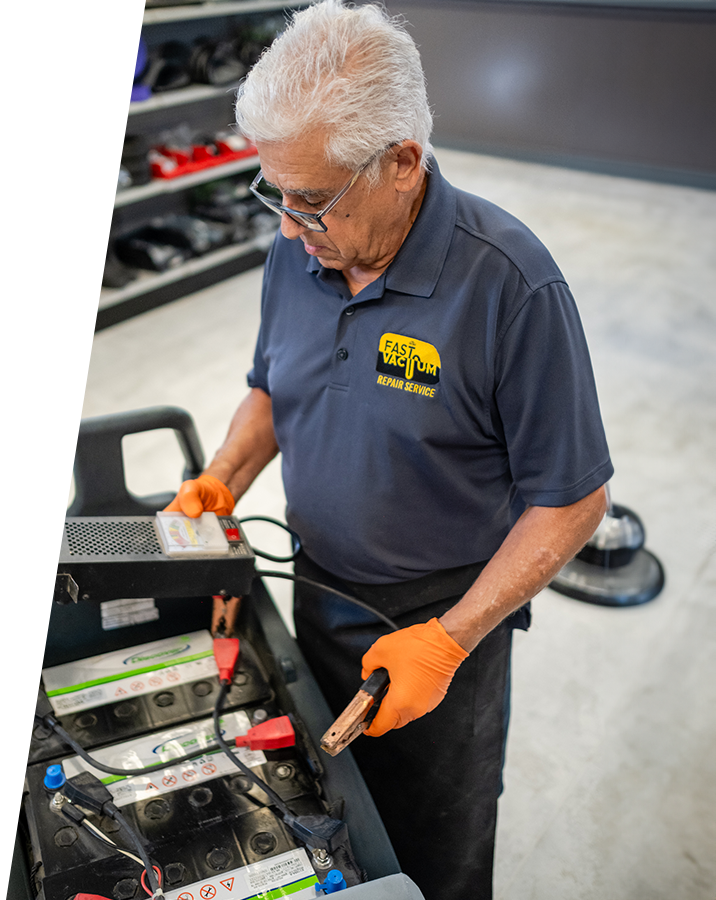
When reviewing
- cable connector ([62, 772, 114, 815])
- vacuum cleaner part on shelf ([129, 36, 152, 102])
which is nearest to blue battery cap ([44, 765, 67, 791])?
cable connector ([62, 772, 114, 815])

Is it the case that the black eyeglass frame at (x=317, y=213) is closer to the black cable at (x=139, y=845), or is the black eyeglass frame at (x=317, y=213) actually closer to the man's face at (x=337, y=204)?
the man's face at (x=337, y=204)

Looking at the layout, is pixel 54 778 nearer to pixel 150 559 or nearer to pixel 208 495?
pixel 150 559

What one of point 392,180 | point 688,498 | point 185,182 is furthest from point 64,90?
point 185,182

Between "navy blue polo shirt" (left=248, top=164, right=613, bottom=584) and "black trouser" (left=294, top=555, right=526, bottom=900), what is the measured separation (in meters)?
0.11

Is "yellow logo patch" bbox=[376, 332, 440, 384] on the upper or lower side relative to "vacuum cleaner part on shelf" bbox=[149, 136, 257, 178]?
upper

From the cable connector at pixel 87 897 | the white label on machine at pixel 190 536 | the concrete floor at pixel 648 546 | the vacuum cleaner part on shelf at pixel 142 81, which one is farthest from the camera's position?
the vacuum cleaner part on shelf at pixel 142 81

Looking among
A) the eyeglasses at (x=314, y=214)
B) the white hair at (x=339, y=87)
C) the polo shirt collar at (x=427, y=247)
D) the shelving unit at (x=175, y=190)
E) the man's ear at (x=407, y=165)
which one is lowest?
the shelving unit at (x=175, y=190)

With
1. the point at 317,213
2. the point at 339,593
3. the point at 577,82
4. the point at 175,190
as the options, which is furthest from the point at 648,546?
the point at 175,190

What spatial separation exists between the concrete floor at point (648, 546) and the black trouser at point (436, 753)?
557 mm

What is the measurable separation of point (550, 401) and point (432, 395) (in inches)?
6.8

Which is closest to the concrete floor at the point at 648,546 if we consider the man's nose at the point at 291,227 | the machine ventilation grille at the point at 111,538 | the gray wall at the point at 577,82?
the gray wall at the point at 577,82

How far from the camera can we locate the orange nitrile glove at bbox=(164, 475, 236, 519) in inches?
51.0

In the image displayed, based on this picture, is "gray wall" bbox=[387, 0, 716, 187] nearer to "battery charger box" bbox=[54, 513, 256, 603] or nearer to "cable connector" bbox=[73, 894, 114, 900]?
"battery charger box" bbox=[54, 513, 256, 603]

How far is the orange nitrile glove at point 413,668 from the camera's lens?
3.59ft
